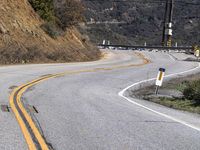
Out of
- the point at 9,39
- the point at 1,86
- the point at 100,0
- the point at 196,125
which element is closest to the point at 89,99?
the point at 1,86

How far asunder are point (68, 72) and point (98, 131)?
15.2 meters

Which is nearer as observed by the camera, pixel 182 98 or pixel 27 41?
pixel 182 98

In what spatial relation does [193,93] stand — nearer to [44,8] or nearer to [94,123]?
[94,123]

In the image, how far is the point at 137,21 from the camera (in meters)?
97.6

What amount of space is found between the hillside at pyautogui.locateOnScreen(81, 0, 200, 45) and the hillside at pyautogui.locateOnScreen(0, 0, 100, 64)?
4499 cm

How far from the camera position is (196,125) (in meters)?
10.9

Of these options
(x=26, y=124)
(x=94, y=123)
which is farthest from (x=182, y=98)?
(x=26, y=124)

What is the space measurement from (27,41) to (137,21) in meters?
66.9

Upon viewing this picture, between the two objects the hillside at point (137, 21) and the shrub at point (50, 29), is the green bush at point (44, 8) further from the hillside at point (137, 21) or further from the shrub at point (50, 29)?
the hillside at point (137, 21)

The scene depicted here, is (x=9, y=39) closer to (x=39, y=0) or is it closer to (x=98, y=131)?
(x=39, y=0)

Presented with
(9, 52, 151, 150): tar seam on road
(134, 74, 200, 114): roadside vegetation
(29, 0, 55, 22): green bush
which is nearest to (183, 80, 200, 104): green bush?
(134, 74, 200, 114): roadside vegetation

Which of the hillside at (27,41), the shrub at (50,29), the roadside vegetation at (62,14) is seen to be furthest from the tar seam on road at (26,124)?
the roadside vegetation at (62,14)

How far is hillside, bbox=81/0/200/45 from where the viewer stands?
88.0 meters

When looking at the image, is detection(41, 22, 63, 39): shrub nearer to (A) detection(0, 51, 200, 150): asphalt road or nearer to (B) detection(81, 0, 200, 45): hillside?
(A) detection(0, 51, 200, 150): asphalt road
